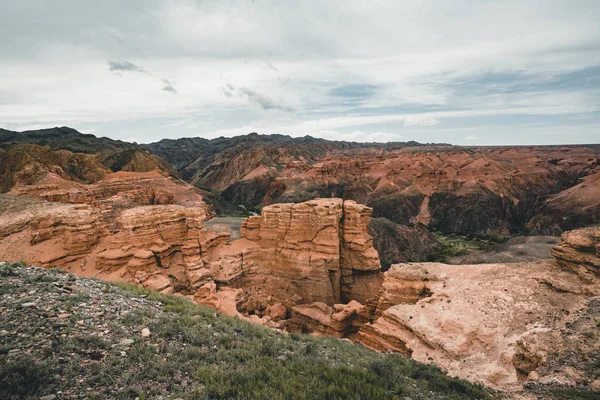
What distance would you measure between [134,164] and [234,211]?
2834 centimetres

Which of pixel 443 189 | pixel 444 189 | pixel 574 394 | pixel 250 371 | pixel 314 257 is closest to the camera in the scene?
pixel 250 371

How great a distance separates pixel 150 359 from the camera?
629 centimetres

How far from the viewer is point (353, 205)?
89.3ft

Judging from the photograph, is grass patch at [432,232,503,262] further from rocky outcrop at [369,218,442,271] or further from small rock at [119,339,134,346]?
small rock at [119,339,134,346]

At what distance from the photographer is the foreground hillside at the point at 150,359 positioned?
5254mm

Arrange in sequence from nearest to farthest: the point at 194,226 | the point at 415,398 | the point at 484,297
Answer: the point at 415,398 < the point at 484,297 < the point at 194,226

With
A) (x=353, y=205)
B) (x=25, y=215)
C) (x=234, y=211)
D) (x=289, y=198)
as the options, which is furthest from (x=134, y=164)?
(x=353, y=205)

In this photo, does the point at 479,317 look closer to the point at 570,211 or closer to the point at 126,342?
the point at 126,342

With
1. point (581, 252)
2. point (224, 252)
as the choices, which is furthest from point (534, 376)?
point (224, 252)

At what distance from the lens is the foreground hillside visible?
5254 millimetres

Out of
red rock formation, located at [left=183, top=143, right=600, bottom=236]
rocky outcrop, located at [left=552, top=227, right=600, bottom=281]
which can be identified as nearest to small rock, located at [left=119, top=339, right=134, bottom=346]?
rocky outcrop, located at [left=552, top=227, right=600, bottom=281]

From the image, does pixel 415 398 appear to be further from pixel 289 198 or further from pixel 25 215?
pixel 289 198

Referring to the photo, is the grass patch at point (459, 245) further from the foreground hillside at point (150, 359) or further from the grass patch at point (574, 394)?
the foreground hillside at point (150, 359)

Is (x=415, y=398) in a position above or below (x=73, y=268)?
above
